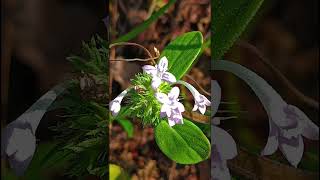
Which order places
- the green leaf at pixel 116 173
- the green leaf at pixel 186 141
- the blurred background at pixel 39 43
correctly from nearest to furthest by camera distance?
the blurred background at pixel 39 43, the green leaf at pixel 186 141, the green leaf at pixel 116 173

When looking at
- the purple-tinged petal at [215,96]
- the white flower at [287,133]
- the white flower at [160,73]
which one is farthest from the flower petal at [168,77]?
the white flower at [287,133]

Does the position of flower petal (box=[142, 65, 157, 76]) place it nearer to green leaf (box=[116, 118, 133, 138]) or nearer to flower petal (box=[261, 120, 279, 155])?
green leaf (box=[116, 118, 133, 138])

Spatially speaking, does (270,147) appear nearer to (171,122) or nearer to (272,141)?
(272,141)

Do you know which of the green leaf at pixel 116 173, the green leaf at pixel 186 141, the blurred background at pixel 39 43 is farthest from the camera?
the green leaf at pixel 116 173

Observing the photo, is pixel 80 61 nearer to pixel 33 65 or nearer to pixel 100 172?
pixel 33 65

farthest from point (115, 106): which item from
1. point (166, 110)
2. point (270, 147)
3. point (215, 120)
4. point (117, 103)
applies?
point (270, 147)

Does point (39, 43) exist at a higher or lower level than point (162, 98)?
higher

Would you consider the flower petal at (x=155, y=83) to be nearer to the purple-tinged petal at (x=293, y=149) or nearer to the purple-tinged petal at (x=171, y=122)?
the purple-tinged petal at (x=171, y=122)

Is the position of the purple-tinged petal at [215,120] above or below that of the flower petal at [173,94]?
below
